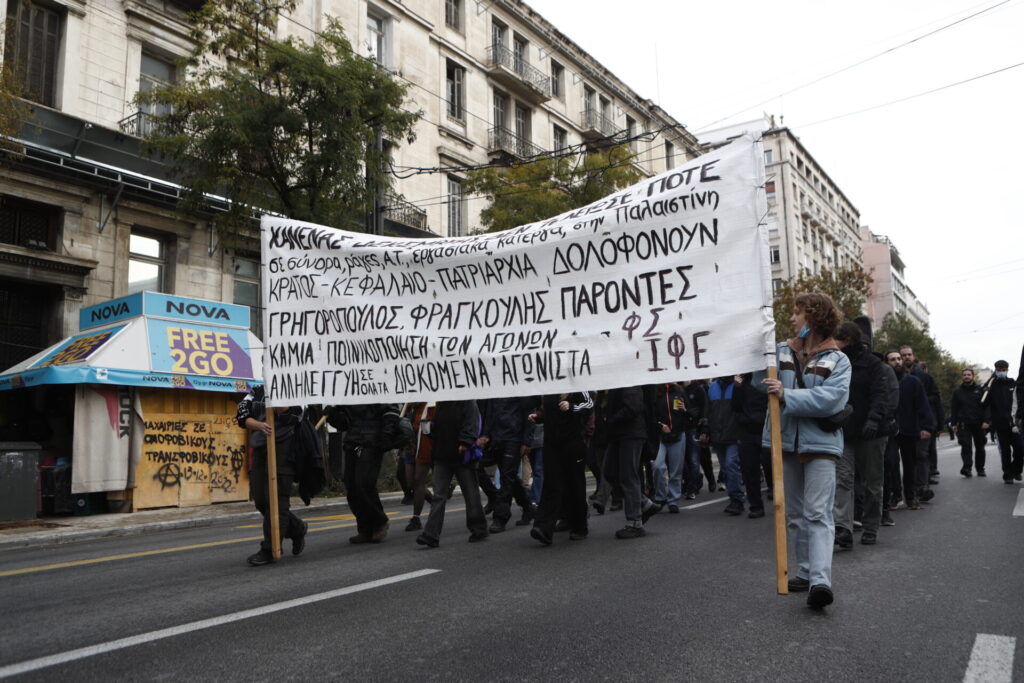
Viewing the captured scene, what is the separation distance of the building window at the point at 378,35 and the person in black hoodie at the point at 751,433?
19911 mm

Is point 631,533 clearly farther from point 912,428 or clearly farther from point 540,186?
point 540,186

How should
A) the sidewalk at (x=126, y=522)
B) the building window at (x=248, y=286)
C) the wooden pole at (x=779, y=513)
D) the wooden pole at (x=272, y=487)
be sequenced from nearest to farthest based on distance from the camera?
the wooden pole at (x=779, y=513)
the wooden pole at (x=272, y=487)
the sidewalk at (x=126, y=522)
the building window at (x=248, y=286)

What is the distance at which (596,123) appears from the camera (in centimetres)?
3525

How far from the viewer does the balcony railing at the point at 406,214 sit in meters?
23.7

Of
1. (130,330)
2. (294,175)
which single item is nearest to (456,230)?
(294,175)

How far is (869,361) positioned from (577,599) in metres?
3.64

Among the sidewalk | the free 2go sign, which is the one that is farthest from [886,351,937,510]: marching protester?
the free 2go sign

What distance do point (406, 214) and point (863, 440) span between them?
1937cm

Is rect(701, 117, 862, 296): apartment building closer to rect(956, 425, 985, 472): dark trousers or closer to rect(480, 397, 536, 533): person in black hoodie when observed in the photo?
rect(956, 425, 985, 472): dark trousers

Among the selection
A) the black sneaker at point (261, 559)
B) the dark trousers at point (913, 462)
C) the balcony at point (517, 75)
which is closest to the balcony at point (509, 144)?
the balcony at point (517, 75)

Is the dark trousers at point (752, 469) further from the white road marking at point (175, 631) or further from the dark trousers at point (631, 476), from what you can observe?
the white road marking at point (175, 631)

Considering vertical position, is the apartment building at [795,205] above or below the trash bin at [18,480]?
above

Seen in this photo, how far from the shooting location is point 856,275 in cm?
3956

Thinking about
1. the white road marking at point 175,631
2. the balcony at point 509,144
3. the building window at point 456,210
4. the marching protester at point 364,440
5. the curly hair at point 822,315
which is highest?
the balcony at point 509,144
